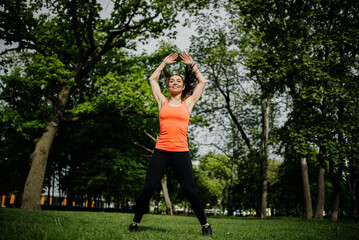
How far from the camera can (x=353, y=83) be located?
11875 millimetres

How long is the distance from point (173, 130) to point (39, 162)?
13.1 metres

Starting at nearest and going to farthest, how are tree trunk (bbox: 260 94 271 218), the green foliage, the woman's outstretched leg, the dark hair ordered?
the woman's outstretched leg → the dark hair → tree trunk (bbox: 260 94 271 218) → the green foliage

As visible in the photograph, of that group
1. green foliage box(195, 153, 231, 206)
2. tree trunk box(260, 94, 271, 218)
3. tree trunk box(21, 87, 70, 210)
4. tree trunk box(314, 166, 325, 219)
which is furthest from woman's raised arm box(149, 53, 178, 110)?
green foliage box(195, 153, 231, 206)

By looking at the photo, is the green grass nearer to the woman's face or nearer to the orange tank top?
the orange tank top

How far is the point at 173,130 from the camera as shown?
4.04m

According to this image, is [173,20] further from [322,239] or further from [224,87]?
[322,239]

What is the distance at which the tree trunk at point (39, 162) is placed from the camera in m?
13.8

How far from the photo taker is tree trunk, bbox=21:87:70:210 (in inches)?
544

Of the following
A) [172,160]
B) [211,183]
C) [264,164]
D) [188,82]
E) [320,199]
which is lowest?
[211,183]

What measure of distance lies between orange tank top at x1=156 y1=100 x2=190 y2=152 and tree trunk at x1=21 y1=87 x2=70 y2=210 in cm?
1260

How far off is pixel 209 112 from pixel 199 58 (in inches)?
210

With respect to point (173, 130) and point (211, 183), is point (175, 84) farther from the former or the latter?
point (211, 183)

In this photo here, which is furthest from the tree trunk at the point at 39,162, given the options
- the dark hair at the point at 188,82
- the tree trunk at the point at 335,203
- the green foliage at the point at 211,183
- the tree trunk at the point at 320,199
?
the green foliage at the point at 211,183

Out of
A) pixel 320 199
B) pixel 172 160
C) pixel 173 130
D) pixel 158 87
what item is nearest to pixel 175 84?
pixel 158 87
